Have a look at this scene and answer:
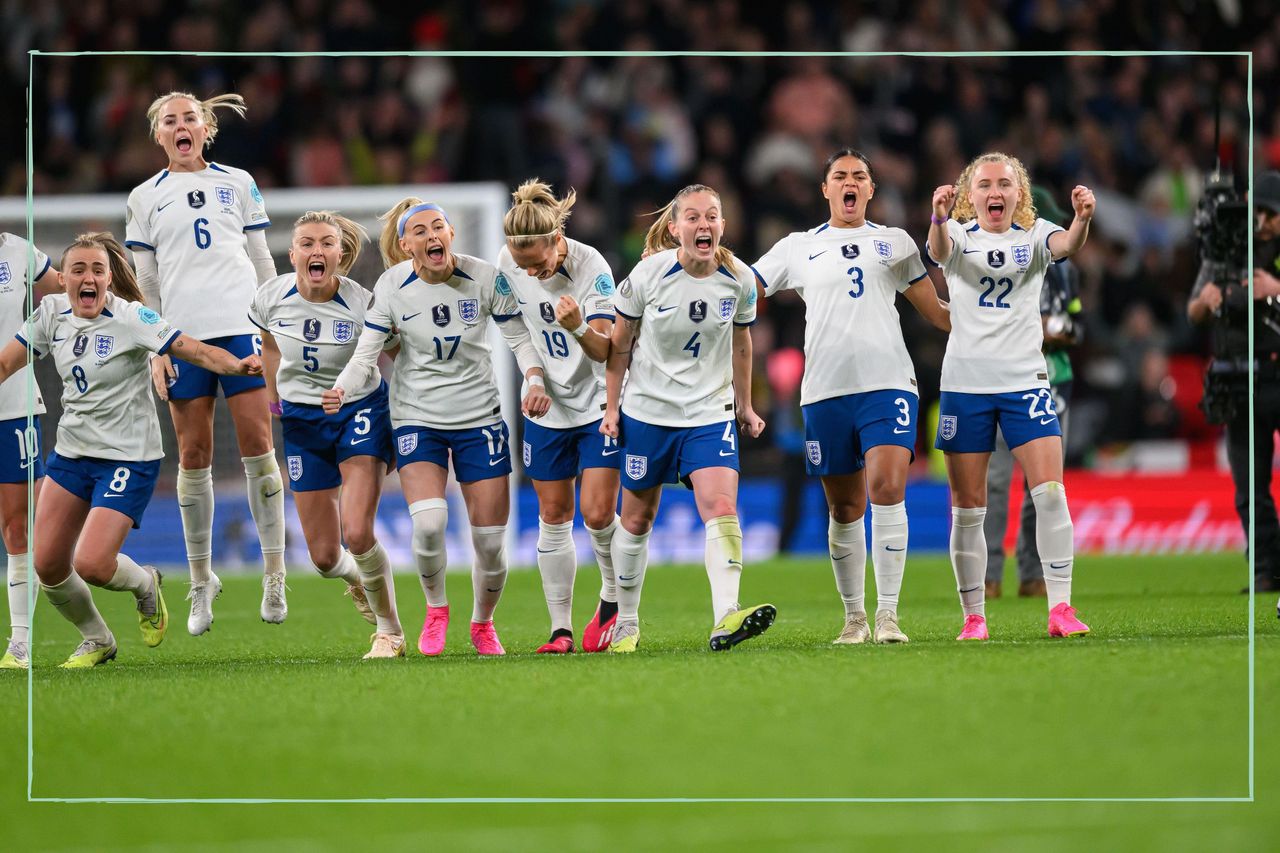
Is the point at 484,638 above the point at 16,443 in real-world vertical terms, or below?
below

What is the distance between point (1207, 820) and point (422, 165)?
8882 millimetres

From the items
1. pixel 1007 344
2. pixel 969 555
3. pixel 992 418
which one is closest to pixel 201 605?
pixel 969 555

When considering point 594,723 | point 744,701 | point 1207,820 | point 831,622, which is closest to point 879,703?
point 744,701

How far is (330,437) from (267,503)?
70cm

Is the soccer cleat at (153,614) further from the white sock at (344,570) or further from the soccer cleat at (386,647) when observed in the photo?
the soccer cleat at (386,647)

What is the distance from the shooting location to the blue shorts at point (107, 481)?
6887 mm

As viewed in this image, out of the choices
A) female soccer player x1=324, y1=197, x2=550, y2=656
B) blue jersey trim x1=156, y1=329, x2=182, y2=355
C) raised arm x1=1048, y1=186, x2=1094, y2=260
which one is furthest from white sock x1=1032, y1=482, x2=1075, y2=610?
blue jersey trim x1=156, y1=329, x2=182, y2=355

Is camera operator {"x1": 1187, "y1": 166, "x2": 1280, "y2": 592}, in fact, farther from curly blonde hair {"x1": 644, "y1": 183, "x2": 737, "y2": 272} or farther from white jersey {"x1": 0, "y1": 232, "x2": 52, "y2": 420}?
white jersey {"x1": 0, "y1": 232, "x2": 52, "y2": 420}

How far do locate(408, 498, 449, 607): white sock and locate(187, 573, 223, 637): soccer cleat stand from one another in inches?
44.5

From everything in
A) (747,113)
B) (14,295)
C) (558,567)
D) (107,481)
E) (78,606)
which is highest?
(747,113)

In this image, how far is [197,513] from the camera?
7.39 m

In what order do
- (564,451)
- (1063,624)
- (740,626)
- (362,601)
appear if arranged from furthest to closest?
(362,601) → (564,451) → (1063,624) → (740,626)

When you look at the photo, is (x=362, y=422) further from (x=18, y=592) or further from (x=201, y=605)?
(x=18, y=592)

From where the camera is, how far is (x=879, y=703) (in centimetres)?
512
